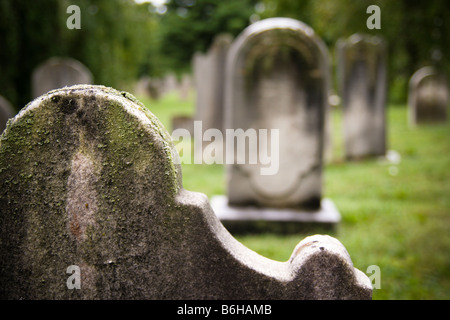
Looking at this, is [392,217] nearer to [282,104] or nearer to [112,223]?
[282,104]

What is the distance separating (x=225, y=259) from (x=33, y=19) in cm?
738

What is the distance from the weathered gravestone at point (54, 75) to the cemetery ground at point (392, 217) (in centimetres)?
265

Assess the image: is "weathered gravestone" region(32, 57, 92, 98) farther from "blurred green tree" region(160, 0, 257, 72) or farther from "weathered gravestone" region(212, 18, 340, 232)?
"blurred green tree" region(160, 0, 257, 72)

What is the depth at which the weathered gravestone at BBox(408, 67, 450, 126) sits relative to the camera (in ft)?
34.8

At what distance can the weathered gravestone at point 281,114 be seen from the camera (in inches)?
153

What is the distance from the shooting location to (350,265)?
1325 mm

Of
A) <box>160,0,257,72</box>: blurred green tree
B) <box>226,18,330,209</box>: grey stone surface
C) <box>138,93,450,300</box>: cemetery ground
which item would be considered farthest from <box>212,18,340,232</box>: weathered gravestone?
<box>160,0,257,72</box>: blurred green tree

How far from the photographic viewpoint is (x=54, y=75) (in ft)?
22.7

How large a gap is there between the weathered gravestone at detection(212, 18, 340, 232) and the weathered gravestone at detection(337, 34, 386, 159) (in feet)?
11.1

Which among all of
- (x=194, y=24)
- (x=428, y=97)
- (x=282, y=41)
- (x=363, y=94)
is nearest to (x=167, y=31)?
(x=194, y=24)

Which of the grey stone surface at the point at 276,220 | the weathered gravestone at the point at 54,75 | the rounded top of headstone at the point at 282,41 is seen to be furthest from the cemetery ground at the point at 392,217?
the weathered gravestone at the point at 54,75

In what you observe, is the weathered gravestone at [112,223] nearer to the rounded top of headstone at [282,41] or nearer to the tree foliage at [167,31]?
the rounded top of headstone at [282,41]

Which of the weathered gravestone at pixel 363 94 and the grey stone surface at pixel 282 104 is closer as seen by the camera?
the grey stone surface at pixel 282 104

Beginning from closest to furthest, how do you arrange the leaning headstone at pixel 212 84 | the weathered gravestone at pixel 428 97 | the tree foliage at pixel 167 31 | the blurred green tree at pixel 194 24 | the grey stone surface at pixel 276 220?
the grey stone surface at pixel 276 220
the tree foliage at pixel 167 31
the leaning headstone at pixel 212 84
the weathered gravestone at pixel 428 97
the blurred green tree at pixel 194 24
